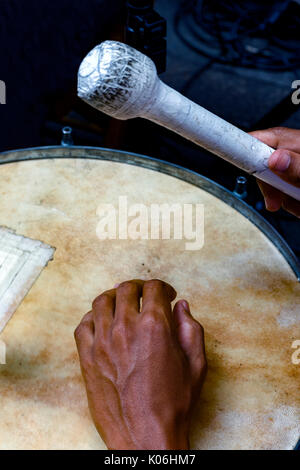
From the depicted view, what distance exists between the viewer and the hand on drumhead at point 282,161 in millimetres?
749

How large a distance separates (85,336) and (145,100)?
0.35 meters

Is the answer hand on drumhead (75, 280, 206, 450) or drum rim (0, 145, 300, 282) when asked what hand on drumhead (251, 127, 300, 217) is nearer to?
drum rim (0, 145, 300, 282)

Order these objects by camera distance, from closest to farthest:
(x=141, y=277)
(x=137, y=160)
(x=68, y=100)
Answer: (x=141, y=277)
(x=137, y=160)
(x=68, y=100)

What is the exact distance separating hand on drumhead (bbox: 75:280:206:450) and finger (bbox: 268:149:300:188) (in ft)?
Answer: 0.80

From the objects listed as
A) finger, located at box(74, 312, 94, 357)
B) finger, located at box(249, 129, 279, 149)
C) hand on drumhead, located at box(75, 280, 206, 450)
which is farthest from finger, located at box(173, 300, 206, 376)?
finger, located at box(249, 129, 279, 149)

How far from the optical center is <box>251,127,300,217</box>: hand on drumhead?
75cm

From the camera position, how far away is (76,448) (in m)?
0.70

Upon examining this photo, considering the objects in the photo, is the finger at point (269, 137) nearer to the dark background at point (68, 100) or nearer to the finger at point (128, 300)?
the finger at point (128, 300)

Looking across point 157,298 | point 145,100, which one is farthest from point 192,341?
point 145,100

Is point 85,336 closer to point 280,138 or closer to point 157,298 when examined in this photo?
point 157,298

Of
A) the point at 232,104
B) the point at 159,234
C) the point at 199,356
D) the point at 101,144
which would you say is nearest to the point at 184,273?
the point at 159,234

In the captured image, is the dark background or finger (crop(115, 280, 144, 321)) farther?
the dark background

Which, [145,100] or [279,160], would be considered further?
[279,160]

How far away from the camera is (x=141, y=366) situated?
682 mm
